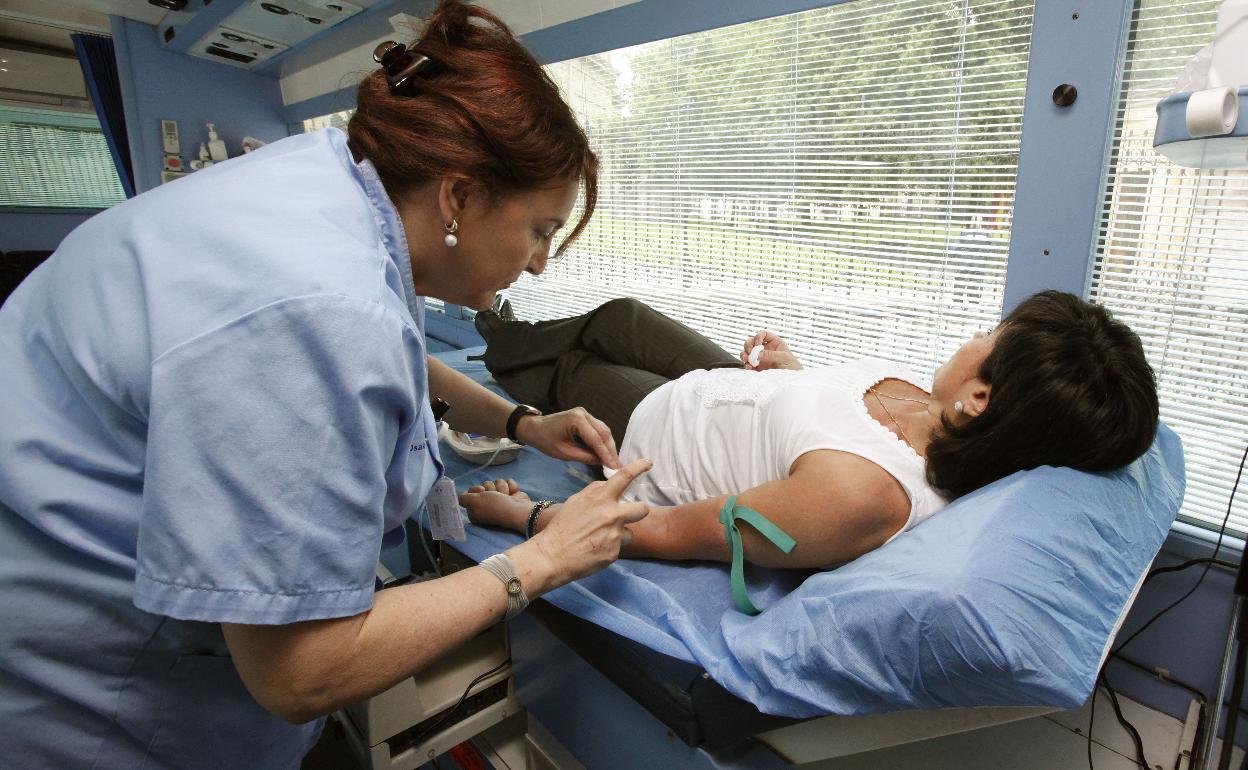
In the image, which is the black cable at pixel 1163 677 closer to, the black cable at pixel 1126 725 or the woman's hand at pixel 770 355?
the black cable at pixel 1126 725

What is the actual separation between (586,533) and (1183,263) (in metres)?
1.27

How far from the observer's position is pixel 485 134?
29.2 inches

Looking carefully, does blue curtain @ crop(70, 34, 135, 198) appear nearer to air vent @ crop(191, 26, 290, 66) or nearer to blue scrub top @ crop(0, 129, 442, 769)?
air vent @ crop(191, 26, 290, 66)

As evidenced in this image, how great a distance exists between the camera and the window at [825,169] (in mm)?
1466

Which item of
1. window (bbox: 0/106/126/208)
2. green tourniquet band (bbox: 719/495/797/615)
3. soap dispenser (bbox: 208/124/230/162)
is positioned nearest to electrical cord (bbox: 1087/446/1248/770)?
green tourniquet band (bbox: 719/495/797/615)

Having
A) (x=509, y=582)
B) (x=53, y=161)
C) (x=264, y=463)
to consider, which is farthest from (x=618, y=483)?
(x=53, y=161)

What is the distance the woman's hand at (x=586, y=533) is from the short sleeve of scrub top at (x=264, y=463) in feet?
0.90

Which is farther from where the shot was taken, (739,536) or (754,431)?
(754,431)

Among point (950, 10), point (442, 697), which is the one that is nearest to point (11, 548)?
point (442, 697)

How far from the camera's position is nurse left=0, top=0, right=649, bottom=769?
55cm

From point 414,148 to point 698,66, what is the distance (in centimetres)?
159

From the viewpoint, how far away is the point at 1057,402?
0.96m

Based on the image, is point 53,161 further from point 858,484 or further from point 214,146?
point 858,484

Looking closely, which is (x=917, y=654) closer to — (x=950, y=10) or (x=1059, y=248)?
(x=1059, y=248)
